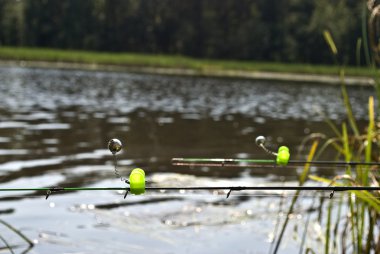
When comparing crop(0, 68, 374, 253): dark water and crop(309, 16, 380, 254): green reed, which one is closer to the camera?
crop(309, 16, 380, 254): green reed

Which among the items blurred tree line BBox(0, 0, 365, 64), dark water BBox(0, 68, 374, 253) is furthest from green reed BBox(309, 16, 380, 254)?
blurred tree line BBox(0, 0, 365, 64)

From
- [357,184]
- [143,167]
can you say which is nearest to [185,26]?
[143,167]

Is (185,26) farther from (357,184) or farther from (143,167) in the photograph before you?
(357,184)

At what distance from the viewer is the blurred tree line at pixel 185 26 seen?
261ft

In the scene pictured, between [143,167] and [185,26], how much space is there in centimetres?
7900

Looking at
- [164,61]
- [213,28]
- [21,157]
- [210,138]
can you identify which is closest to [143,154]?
[21,157]

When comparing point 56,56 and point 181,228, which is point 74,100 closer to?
point 181,228

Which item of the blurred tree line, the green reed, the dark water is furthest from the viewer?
the blurred tree line

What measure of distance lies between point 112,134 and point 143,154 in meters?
3.06

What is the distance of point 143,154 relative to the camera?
1177 centimetres

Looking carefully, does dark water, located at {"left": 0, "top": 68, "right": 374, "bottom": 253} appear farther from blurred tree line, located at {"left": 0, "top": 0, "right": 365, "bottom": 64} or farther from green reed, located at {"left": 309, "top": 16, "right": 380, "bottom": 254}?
blurred tree line, located at {"left": 0, "top": 0, "right": 365, "bottom": 64}

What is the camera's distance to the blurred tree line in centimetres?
7962

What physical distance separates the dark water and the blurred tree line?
5703 centimetres

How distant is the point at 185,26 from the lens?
87.6 meters
